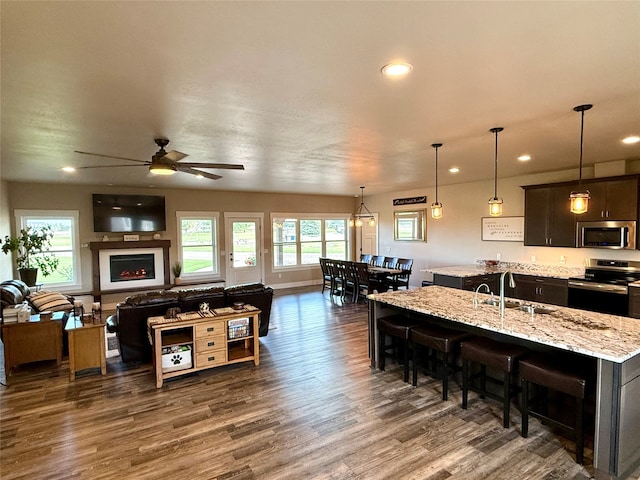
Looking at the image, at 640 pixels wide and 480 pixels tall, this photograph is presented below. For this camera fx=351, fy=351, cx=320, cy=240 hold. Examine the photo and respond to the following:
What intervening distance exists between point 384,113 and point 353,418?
270 cm

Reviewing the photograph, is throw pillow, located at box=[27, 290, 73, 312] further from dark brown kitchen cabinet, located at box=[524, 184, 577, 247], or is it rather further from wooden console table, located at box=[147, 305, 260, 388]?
dark brown kitchen cabinet, located at box=[524, 184, 577, 247]

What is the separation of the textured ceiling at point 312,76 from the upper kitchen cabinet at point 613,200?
901 millimetres

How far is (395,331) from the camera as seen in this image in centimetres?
385

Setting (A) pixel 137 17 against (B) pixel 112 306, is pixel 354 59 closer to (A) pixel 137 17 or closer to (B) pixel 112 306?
(A) pixel 137 17

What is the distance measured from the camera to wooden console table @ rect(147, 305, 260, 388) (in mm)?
3883

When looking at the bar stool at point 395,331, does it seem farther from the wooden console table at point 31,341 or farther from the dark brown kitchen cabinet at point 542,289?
the wooden console table at point 31,341

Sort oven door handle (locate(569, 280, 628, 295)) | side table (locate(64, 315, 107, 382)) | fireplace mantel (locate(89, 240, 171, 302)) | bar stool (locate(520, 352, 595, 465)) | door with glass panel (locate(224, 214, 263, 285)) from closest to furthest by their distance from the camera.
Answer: bar stool (locate(520, 352, 595, 465))
side table (locate(64, 315, 107, 382))
oven door handle (locate(569, 280, 628, 295))
fireplace mantel (locate(89, 240, 171, 302))
door with glass panel (locate(224, 214, 263, 285))

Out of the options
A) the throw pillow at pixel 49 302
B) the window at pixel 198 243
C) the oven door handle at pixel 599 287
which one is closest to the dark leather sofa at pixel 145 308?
the throw pillow at pixel 49 302

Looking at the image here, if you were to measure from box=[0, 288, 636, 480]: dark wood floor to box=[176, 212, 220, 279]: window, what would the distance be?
436cm

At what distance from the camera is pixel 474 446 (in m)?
2.70

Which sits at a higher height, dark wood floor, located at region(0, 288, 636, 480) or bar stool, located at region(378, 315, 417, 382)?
bar stool, located at region(378, 315, 417, 382)

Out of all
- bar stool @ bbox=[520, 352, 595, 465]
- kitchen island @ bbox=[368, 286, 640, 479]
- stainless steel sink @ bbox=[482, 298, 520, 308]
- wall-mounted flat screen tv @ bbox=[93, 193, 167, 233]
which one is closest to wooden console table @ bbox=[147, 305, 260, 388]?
kitchen island @ bbox=[368, 286, 640, 479]

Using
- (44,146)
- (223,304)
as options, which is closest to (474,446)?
(223,304)

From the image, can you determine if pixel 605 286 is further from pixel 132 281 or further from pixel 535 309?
pixel 132 281
